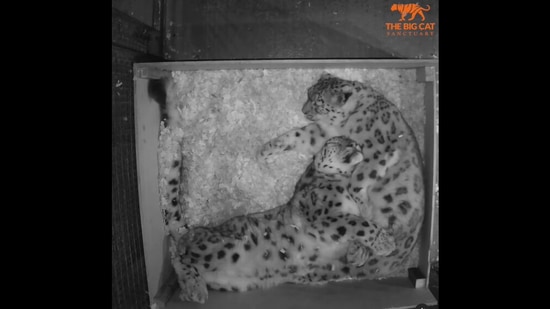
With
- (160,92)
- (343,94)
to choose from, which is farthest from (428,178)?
(160,92)

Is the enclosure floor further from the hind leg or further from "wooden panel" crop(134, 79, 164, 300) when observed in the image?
"wooden panel" crop(134, 79, 164, 300)

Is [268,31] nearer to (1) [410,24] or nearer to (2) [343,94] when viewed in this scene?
(2) [343,94]

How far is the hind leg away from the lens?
5.26ft

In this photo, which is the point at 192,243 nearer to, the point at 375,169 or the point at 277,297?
the point at 277,297

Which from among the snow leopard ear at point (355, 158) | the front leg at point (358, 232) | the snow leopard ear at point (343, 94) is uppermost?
the snow leopard ear at point (343, 94)

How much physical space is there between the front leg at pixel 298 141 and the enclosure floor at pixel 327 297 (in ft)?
1.67

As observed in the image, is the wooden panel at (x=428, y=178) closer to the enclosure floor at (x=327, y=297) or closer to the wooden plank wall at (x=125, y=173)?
the enclosure floor at (x=327, y=297)

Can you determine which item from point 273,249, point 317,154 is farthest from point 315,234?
point 317,154

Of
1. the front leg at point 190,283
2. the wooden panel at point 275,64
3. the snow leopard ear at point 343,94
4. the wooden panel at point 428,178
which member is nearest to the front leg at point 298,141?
the snow leopard ear at point 343,94

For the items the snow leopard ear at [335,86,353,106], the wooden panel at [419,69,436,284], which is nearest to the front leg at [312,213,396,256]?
the wooden panel at [419,69,436,284]

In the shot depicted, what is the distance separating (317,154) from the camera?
1.74 metres

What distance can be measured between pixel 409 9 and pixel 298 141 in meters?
0.63

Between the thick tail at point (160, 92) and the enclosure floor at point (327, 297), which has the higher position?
the thick tail at point (160, 92)

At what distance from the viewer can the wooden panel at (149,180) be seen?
5.18 ft
